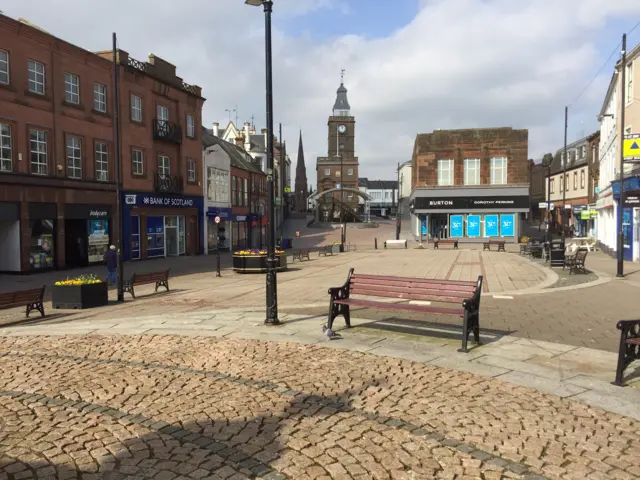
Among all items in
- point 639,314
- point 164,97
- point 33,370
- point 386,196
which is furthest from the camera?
point 386,196

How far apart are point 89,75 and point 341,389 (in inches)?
1030

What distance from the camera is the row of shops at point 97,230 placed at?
72.4ft

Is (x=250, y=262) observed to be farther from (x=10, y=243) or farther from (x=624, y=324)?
(x=624, y=324)

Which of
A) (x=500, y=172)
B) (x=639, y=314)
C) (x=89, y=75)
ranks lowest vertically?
(x=639, y=314)

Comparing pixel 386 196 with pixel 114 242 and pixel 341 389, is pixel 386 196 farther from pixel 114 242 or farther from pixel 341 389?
pixel 341 389

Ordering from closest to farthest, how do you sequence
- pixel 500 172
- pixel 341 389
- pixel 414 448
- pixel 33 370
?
pixel 414 448
pixel 341 389
pixel 33 370
pixel 500 172

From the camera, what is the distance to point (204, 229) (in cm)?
3756

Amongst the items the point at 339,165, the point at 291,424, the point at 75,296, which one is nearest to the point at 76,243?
the point at 75,296

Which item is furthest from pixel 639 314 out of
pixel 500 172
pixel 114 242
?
pixel 500 172

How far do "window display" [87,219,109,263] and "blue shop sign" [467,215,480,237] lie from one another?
33.2 m

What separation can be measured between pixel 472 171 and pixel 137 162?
31.7m

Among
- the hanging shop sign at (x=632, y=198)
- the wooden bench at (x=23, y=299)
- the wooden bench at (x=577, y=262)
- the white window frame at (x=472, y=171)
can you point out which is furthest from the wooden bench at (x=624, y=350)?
the white window frame at (x=472, y=171)

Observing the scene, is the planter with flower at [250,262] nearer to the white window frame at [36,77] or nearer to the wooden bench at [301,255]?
the wooden bench at [301,255]

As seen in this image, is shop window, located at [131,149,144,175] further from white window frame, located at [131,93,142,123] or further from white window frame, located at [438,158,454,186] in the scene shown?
white window frame, located at [438,158,454,186]
